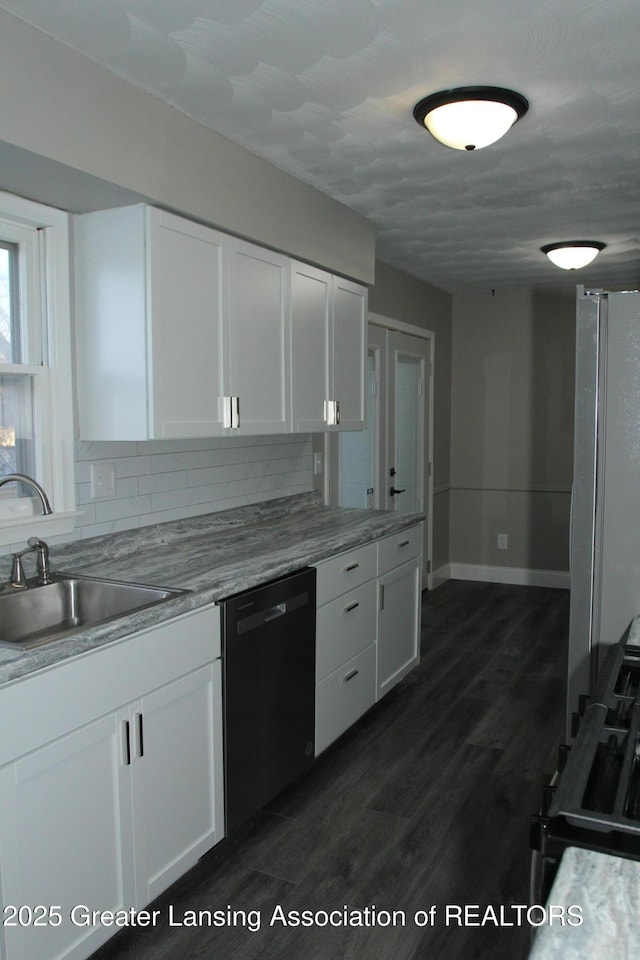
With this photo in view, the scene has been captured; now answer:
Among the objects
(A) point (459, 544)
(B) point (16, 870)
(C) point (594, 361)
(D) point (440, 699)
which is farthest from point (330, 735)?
(A) point (459, 544)

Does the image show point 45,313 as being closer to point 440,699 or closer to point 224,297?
point 224,297

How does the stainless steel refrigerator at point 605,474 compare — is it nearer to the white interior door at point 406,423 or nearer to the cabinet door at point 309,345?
the cabinet door at point 309,345

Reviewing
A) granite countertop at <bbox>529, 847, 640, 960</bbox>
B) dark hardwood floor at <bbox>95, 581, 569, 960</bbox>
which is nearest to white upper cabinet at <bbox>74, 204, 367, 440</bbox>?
dark hardwood floor at <bbox>95, 581, 569, 960</bbox>

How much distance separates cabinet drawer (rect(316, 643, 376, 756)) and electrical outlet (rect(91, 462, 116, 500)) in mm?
1120

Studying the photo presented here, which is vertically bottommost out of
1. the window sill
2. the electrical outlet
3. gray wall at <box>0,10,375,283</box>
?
the window sill

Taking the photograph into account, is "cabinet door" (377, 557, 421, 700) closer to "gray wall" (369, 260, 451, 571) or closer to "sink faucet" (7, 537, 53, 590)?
"sink faucet" (7, 537, 53, 590)

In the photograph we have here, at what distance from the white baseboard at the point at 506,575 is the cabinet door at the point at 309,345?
120 inches

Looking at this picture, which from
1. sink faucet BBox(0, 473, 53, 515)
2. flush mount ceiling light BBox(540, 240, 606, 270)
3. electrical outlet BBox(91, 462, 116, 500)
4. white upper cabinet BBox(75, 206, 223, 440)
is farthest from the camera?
flush mount ceiling light BBox(540, 240, 606, 270)

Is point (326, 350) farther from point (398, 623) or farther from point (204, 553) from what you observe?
point (398, 623)

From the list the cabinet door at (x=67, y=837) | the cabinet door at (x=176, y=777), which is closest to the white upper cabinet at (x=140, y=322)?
the cabinet door at (x=176, y=777)

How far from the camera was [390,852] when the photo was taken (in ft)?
8.25

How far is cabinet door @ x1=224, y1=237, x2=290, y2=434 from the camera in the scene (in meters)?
2.85

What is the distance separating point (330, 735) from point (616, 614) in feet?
4.24

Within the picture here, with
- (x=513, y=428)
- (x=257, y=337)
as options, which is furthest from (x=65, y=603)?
(x=513, y=428)
